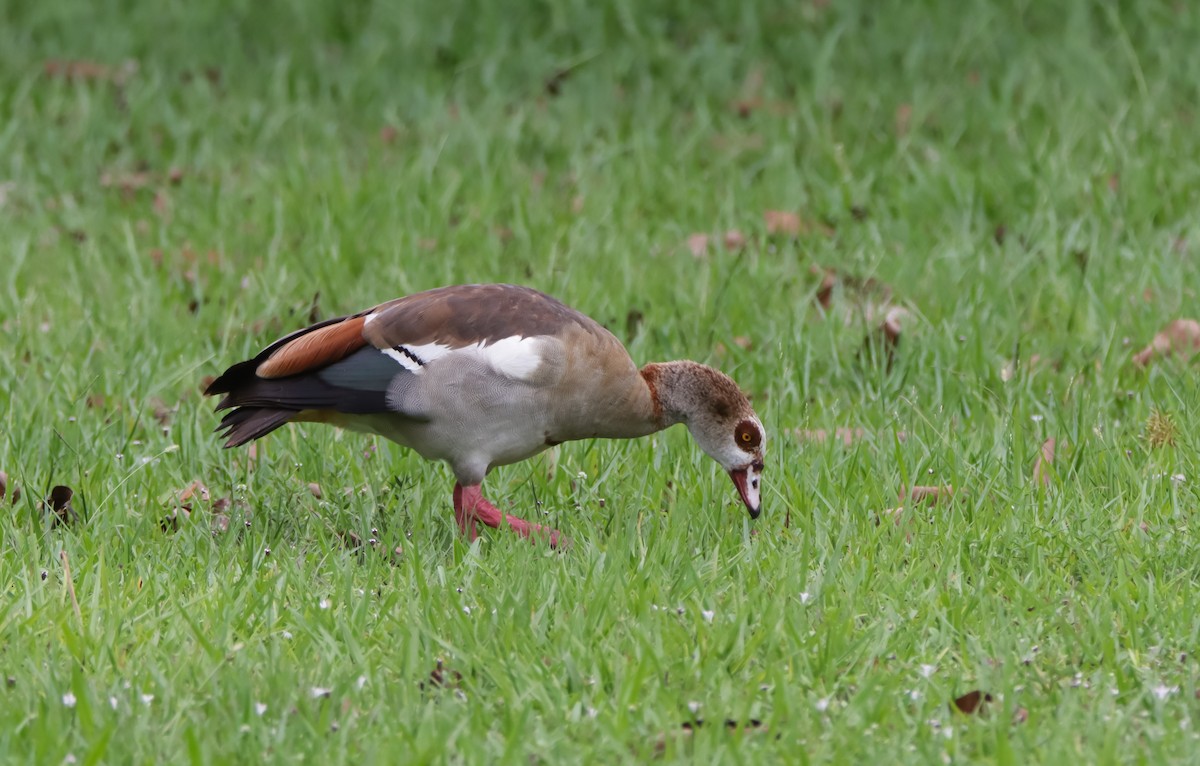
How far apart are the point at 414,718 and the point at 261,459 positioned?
6.75 ft

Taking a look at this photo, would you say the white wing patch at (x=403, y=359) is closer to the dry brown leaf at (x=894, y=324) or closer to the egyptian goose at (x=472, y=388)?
the egyptian goose at (x=472, y=388)

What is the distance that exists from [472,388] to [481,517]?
40 centimetres

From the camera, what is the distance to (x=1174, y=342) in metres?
6.15

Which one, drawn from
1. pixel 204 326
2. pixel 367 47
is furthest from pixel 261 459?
pixel 367 47

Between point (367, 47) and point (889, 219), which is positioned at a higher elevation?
point (367, 47)

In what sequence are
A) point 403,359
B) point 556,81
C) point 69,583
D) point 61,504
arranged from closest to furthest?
1. point 69,583
2. point 403,359
3. point 61,504
4. point 556,81

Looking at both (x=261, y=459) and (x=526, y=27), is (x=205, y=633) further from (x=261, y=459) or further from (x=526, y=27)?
(x=526, y=27)

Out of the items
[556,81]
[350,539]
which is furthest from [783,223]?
[350,539]

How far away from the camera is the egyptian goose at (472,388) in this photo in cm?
486

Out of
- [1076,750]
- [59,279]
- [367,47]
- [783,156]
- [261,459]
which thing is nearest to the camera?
[1076,750]

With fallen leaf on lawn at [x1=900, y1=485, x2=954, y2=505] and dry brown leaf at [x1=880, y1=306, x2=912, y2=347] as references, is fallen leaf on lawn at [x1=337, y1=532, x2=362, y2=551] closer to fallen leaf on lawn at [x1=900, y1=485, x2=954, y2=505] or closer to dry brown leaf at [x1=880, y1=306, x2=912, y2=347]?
fallen leaf on lawn at [x1=900, y1=485, x2=954, y2=505]

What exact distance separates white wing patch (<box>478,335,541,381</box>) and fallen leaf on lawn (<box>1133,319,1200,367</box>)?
2.46 metres

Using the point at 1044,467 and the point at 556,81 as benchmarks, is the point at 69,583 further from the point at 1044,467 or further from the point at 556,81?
the point at 556,81

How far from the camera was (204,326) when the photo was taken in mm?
6691
